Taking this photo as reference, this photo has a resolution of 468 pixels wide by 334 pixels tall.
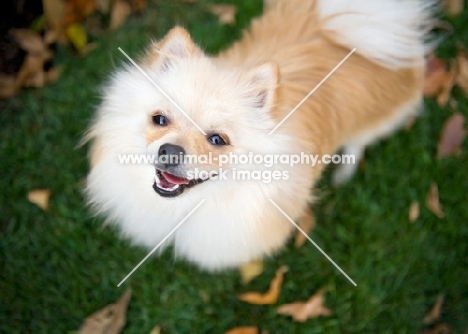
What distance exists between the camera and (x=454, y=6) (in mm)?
2996

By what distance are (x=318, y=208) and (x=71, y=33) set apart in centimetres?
194

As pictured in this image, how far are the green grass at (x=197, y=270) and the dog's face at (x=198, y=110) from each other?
95cm

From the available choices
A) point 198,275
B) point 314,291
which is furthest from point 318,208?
point 198,275

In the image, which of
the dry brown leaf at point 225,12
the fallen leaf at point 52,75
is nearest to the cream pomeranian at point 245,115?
the dry brown leaf at point 225,12

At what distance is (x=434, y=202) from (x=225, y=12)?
1.81 metres

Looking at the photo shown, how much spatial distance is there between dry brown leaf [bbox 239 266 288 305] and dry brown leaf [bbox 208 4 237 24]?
5.55 ft

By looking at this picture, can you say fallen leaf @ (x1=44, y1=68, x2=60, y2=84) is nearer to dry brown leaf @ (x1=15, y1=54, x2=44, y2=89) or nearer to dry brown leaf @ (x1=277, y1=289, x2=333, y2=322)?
dry brown leaf @ (x1=15, y1=54, x2=44, y2=89)

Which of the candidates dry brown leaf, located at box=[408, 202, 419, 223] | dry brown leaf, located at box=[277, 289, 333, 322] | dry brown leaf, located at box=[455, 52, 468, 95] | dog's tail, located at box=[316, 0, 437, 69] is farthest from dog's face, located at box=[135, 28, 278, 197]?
dry brown leaf, located at box=[455, 52, 468, 95]

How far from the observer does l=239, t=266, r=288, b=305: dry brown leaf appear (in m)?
2.32

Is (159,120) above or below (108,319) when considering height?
above

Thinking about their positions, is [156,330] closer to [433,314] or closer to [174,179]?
[174,179]

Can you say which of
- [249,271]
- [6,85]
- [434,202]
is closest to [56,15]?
[6,85]

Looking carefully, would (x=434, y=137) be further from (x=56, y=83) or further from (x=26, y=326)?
(x=26, y=326)

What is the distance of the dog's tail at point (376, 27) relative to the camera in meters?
1.88
